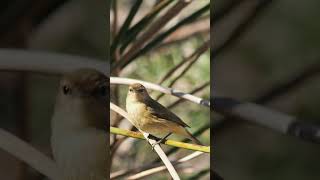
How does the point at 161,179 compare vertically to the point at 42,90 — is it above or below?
below

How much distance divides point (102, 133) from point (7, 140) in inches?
5.2

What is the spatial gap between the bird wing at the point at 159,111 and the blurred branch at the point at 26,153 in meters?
0.18

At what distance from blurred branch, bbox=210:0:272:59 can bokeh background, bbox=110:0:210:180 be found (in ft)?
0.41

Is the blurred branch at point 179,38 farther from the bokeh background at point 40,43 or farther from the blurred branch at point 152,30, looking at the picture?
the bokeh background at point 40,43

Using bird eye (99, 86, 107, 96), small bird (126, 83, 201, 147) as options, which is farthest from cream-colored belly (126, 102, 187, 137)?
bird eye (99, 86, 107, 96)

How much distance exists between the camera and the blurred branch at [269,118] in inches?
28.9

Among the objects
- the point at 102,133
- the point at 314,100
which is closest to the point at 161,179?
the point at 102,133

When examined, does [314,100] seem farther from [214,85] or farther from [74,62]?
[74,62]

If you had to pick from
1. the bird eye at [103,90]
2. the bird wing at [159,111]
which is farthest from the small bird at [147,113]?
the bird eye at [103,90]

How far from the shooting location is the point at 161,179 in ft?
2.91

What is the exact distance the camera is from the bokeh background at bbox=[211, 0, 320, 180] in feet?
2.43

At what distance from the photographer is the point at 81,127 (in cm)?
73

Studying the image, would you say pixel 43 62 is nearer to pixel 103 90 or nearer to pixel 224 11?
pixel 103 90

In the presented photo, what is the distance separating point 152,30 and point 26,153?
32cm
